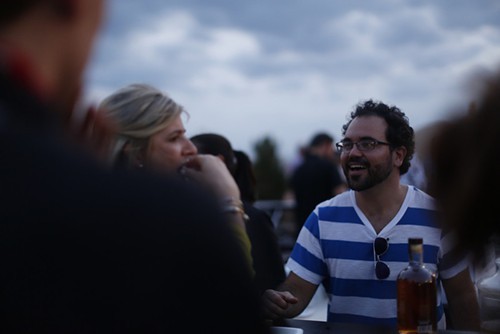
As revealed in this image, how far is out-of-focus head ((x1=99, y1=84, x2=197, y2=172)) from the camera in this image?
207 cm

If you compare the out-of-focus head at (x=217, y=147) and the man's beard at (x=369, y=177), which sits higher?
the out-of-focus head at (x=217, y=147)

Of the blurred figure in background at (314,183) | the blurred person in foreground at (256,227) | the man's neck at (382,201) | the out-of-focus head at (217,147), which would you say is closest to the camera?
the man's neck at (382,201)

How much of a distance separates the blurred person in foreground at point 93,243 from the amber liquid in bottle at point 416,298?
54.7 inches

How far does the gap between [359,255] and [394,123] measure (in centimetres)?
66

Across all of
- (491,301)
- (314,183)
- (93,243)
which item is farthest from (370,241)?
(314,183)

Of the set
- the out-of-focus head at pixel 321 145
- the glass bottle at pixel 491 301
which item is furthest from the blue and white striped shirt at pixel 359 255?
the out-of-focus head at pixel 321 145

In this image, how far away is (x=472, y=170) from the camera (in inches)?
41.6

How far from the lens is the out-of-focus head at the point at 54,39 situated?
63 centimetres

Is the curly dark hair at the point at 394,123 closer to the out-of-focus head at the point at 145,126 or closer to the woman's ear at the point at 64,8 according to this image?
the out-of-focus head at the point at 145,126

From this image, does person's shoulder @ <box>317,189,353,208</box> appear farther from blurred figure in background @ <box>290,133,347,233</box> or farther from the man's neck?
blurred figure in background @ <box>290,133,347,233</box>

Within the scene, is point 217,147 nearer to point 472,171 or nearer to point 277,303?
point 277,303

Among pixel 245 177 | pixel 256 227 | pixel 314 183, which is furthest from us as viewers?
pixel 314 183

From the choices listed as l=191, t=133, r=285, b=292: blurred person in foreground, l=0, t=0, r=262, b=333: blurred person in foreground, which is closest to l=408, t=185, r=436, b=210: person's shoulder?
l=191, t=133, r=285, b=292: blurred person in foreground

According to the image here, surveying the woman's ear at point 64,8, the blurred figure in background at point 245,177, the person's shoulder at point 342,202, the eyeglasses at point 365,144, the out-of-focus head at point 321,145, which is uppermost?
the out-of-focus head at point 321,145
